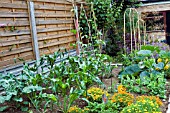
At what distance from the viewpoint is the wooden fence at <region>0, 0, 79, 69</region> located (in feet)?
12.1

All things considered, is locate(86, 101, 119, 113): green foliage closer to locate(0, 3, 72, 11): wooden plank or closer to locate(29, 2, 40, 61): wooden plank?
→ locate(29, 2, 40, 61): wooden plank

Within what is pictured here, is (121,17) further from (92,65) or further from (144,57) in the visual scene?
(92,65)

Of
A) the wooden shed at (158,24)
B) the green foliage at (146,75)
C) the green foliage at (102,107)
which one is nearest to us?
the green foliage at (102,107)

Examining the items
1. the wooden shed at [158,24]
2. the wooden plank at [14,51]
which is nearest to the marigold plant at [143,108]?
the wooden plank at [14,51]

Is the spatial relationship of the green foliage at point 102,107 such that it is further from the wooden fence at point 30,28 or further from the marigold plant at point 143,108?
the wooden fence at point 30,28

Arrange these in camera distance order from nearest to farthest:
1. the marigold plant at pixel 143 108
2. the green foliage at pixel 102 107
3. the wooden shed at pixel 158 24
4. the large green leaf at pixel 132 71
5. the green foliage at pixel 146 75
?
1. the marigold plant at pixel 143 108
2. the green foliage at pixel 102 107
3. the green foliage at pixel 146 75
4. the large green leaf at pixel 132 71
5. the wooden shed at pixel 158 24

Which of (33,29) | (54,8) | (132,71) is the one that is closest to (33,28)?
(33,29)

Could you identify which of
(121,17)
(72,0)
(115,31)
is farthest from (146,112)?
(121,17)

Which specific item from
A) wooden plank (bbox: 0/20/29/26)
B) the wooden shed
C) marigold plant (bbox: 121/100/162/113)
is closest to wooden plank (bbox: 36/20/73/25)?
wooden plank (bbox: 0/20/29/26)

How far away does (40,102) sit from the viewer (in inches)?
114

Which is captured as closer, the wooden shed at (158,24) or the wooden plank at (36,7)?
the wooden plank at (36,7)

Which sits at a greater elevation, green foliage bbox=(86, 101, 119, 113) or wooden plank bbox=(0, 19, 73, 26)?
wooden plank bbox=(0, 19, 73, 26)

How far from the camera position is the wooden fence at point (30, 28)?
3.69 metres

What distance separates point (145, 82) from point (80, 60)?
1.19 m
